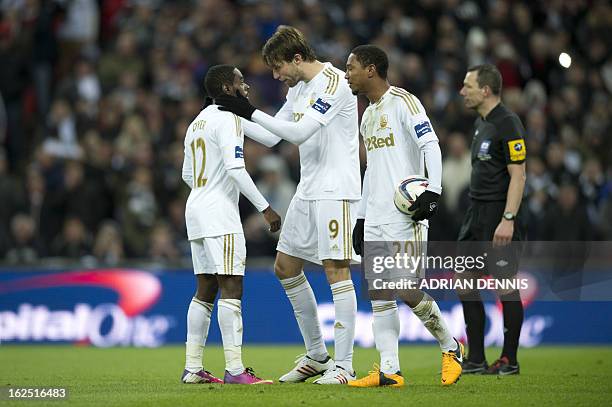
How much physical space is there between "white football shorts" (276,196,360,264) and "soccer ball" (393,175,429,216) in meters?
0.61

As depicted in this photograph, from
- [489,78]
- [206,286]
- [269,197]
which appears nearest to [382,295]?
[206,286]

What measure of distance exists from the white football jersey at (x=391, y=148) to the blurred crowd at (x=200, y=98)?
649cm

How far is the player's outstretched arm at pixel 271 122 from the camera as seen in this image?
913 centimetres

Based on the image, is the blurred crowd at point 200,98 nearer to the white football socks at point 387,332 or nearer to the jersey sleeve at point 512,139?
the jersey sleeve at point 512,139

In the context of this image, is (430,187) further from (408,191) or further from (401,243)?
(401,243)

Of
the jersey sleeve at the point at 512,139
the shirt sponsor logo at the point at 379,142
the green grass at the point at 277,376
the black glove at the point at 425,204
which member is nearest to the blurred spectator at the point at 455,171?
the green grass at the point at 277,376

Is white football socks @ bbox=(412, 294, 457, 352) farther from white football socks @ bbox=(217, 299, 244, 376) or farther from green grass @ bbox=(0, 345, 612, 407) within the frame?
white football socks @ bbox=(217, 299, 244, 376)

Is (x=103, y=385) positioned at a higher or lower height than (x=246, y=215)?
lower

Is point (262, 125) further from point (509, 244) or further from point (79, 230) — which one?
point (79, 230)

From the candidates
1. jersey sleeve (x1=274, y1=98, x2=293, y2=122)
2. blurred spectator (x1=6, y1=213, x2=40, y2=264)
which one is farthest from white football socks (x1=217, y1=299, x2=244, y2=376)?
blurred spectator (x1=6, y1=213, x2=40, y2=264)

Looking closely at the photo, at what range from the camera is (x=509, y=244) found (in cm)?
1049

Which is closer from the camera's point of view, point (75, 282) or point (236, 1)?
point (75, 282)

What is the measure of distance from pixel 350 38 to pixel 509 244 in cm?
898

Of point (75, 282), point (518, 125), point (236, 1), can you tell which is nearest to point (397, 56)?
point (236, 1)
